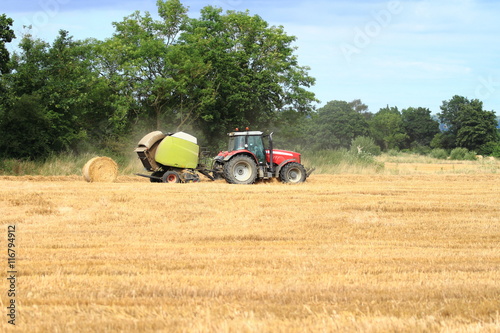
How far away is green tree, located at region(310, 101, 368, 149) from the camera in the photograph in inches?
3433

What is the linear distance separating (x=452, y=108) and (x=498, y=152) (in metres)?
27.8

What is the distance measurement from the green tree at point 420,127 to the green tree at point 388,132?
140 centimetres

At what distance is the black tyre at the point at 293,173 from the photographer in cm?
1967

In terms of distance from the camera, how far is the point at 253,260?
25.5 feet

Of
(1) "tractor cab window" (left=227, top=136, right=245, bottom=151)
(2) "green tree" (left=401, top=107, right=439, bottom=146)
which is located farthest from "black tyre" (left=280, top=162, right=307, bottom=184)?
(2) "green tree" (left=401, top=107, right=439, bottom=146)

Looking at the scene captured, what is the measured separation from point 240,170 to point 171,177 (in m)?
2.34

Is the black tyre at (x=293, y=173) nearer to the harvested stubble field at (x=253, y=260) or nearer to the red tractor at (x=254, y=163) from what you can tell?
the red tractor at (x=254, y=163)

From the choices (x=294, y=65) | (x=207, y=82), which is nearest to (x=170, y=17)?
(x=207, y=82)

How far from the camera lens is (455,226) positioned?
431 inches

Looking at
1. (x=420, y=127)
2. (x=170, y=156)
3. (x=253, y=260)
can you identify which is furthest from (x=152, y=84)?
(x=420, y=127)

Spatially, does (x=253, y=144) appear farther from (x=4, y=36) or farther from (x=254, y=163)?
(x=4, y=36)

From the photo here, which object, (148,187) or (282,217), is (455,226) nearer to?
(282,217)

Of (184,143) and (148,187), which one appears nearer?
(148,187)

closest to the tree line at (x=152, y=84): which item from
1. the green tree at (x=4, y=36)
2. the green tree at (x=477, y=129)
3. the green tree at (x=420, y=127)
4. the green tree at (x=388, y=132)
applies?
the green tree at (x=4, y=36)
